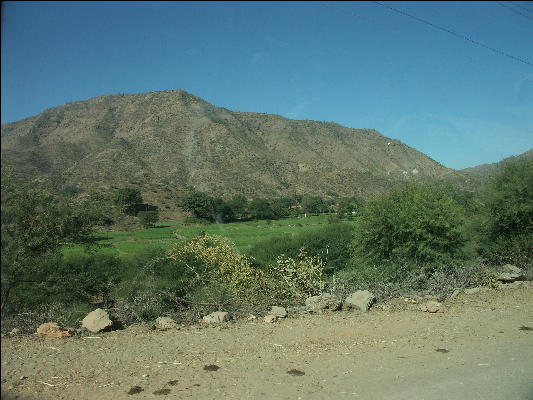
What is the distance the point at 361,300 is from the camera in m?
11.3

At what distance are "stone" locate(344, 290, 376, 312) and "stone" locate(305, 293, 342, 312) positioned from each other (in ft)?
1.00

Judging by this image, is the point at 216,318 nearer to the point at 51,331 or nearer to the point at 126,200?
the point at 51,331

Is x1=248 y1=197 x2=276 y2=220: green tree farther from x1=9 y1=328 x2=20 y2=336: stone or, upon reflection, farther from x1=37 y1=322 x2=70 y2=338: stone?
x1=37 y1=322 x2=70 y2=338: stone

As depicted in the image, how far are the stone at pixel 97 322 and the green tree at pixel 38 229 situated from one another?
1.14 metres

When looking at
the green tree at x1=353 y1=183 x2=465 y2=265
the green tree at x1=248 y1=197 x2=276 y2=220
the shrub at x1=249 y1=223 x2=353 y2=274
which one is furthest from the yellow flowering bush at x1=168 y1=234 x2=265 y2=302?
the green tree at x1=248 y1=197 x2=276 y2=220

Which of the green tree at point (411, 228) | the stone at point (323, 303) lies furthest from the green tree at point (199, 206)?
the stone at point (323, 303)

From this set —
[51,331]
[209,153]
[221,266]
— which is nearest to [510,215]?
[221,266]

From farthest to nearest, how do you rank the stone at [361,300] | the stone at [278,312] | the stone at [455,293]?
the stone at [455,293]
the stone at [361,300]
the stone at [278,312]

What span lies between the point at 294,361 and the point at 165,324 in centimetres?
383

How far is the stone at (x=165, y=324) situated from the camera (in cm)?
971

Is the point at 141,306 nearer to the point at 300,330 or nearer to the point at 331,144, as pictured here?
the point at 300,330

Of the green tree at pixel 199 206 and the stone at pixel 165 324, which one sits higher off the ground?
the green tree at pixel 199 206

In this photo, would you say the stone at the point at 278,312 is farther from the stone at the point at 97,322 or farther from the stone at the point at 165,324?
the stone at the point at 97,322

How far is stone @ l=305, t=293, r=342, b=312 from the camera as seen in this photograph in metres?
11.3
